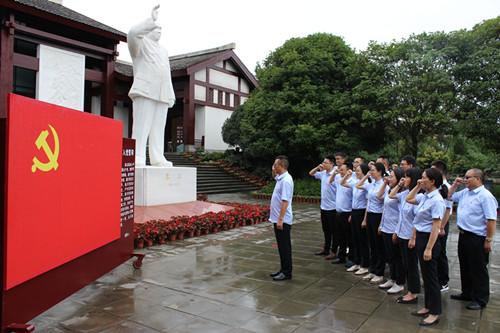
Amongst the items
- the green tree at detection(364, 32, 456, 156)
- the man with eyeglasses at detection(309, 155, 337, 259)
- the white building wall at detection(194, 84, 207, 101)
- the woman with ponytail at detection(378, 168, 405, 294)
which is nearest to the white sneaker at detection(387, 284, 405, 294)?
the woman with ponytail at detection(378, 168, 405, 294)

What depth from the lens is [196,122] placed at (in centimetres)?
2320

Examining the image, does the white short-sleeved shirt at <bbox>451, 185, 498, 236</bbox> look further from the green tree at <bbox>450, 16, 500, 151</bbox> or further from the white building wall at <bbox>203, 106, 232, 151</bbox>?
the white building wall at <bbox>203, 106, 232, 151</bbox>

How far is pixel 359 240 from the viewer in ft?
15.4

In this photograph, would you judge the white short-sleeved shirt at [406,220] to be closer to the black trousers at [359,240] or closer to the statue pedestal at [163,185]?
the black trousers at [359,240]

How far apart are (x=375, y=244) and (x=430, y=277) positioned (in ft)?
3.72

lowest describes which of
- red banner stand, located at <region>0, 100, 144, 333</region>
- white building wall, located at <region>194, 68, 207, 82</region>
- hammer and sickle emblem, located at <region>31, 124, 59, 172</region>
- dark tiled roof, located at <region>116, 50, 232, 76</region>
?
red banner stand, located at <region>0, 100, 144, 333</region>

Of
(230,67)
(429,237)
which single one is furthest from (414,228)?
(230,67)

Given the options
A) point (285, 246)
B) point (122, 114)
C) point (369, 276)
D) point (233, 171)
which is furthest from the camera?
point (122, 114)

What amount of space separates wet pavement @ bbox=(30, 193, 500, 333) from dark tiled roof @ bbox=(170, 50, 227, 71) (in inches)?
695

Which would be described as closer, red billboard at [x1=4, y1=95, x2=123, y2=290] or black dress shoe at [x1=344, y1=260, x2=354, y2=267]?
red billboard at [x1=4, y1=95, x2=123, y2=290]

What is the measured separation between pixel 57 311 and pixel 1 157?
1.68 metres

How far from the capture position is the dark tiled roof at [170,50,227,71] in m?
21.3

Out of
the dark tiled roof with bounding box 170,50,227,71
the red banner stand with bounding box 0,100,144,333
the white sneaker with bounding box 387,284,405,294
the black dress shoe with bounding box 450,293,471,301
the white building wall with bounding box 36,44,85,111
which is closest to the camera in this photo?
the red banner stand with bounding box 0,100,144,333

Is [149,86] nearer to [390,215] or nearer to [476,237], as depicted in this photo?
[390,215]
